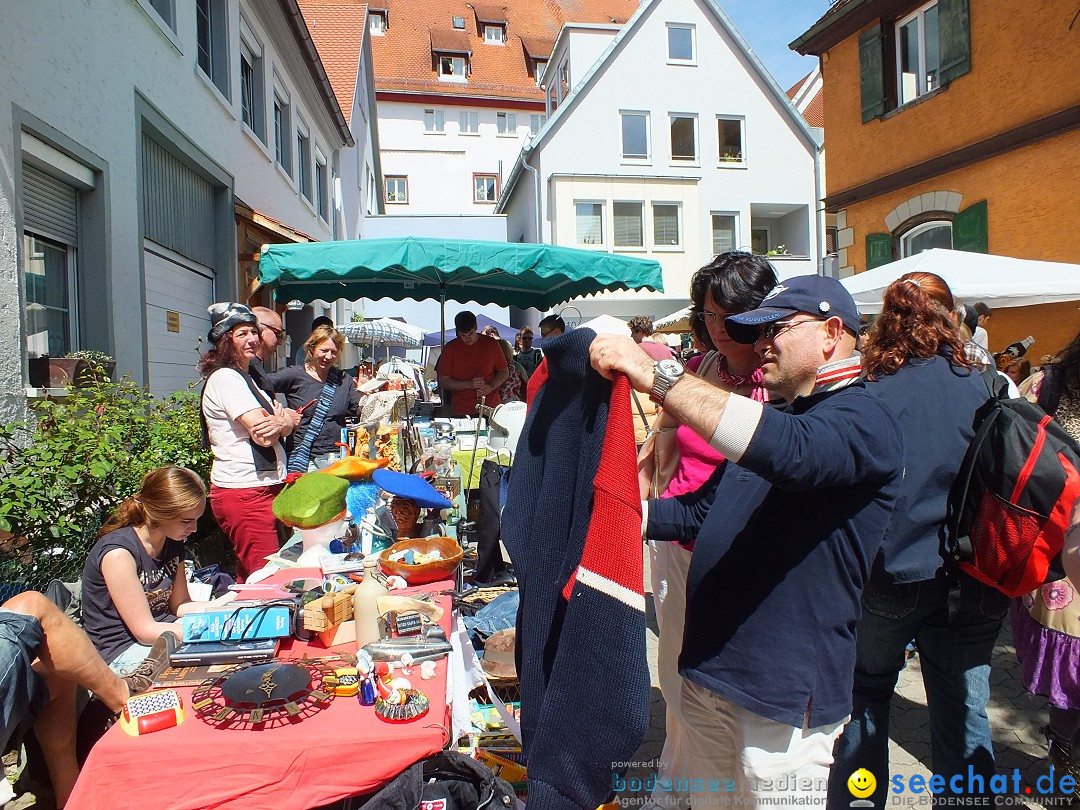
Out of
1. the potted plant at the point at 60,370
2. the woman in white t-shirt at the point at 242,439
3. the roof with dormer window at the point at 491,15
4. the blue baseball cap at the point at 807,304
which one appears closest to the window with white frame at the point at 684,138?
the potted plant at the point at 60,370

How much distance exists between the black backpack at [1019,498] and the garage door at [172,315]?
6.60 m

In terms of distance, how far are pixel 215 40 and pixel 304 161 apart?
627 centimetres

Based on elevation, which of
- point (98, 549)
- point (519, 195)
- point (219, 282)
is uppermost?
point (519, 195)

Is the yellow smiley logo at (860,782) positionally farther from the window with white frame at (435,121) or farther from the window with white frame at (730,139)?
the window with white frame at (435,121)

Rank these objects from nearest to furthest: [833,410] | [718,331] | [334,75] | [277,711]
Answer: [833,410], [277,711], [718,331], [334,75]

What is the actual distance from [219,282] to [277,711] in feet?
28.9

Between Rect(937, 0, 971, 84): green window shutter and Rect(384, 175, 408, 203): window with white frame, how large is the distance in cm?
3107

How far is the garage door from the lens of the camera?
730cm

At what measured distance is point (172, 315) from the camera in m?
7.83

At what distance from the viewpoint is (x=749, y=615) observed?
1.68 meters

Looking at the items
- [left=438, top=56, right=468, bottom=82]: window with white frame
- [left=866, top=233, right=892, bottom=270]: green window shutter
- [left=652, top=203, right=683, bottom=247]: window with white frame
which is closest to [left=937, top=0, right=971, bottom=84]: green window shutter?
[left=866, top=233, right=892, bottom=270]: green window shutter

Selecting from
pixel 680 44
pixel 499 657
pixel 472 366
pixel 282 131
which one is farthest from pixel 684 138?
pixel 499 657

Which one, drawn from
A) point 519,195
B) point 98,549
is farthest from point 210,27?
point 519,195

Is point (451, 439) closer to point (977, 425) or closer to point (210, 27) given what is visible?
point (977, 425)
